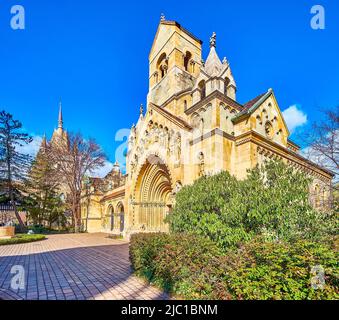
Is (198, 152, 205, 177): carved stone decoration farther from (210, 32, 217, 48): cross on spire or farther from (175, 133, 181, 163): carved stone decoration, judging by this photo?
(210, 32, 217, 48): cross on spire

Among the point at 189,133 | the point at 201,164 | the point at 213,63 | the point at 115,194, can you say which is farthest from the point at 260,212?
the point at 115,194

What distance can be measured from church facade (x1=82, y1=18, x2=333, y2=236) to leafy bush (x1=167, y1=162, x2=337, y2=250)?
4.54 m

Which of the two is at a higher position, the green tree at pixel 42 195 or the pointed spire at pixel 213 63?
the pointed spire at pixel 213 63

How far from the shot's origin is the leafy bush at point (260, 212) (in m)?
5.86

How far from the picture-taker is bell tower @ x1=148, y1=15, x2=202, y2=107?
19156 mm

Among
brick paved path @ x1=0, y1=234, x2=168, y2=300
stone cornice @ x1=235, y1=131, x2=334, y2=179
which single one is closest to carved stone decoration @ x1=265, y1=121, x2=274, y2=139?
stone cornice @ x1=235, y1=131, x2=334, y2=179

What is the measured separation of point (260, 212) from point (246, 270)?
99.6 inches

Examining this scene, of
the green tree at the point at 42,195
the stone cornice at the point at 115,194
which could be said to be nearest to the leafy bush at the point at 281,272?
the stone cornice at the point at 115,194

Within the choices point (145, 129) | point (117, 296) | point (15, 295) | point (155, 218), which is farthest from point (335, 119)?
point (15, 295)

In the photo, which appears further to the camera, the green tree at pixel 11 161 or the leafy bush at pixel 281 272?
the green tree at pixel 11 161

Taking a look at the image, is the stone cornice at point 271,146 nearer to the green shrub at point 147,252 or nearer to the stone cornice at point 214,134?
the stone cornice at point 214,134

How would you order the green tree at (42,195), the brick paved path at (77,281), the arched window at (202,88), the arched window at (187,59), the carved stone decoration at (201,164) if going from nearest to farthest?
the brick paved path at (77,281) < the carved stone decoration at (201,164) < the arched window at (202,88) < the arched window at (187,59) < the green tree at (42,195)
